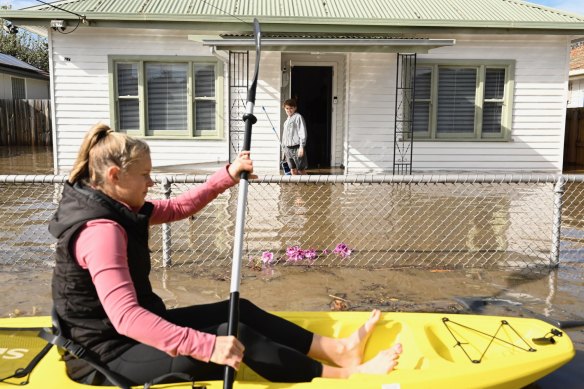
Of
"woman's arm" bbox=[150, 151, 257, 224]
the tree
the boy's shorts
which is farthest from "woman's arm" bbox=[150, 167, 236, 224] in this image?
the tree

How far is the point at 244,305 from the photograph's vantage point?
9.67ft

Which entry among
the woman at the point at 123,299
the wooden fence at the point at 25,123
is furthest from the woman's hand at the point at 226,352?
the wooden fence at the point at 25,123

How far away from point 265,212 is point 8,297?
419 centimetres

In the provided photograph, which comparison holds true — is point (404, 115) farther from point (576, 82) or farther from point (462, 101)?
point (576, 82)

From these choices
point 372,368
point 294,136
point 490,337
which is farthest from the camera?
point 294,136

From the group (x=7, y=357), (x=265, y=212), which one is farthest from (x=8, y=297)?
(x=265, y=212)

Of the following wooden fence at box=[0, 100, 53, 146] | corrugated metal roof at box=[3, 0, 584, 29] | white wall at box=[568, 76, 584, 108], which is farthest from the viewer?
white wall at box=[568, 76, 584, 108]

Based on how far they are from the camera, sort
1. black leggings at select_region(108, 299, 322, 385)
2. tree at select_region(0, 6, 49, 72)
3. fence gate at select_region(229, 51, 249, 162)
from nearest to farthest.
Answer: black leggings at select_region(108, 299, 322, 385)
fence gate at select_region(229, 51, 249, 162)
tree at select_region(0, 6, 49, 72)

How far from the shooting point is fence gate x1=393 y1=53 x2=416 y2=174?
1275 centimetres

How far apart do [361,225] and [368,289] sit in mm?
2573

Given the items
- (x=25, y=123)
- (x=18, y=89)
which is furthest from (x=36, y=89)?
(x=25, y=123)

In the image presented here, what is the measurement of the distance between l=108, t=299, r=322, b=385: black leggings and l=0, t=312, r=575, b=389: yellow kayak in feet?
0.30

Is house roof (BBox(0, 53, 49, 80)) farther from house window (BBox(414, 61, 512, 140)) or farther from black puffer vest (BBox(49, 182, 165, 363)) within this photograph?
black puffer vest (BBox(49, 182, 165, 363))

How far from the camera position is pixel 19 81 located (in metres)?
29.0
